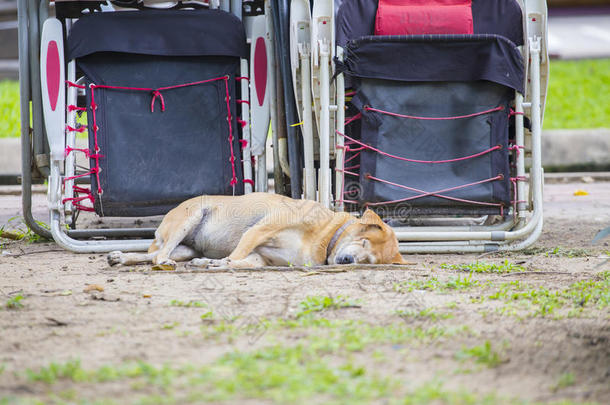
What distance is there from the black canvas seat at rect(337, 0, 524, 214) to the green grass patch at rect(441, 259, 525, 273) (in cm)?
60

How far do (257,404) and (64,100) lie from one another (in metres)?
3.74

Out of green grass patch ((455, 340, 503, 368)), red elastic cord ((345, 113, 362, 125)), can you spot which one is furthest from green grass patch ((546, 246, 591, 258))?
green grass patch ((455, 340, 503, 368))

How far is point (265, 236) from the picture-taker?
4254mm

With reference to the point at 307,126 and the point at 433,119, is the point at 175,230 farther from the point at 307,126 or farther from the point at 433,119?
the point at 433,119

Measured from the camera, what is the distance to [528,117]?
4.91m

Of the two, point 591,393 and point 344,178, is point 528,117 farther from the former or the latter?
point 591,393

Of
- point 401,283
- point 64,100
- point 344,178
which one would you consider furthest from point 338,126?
point 64,100

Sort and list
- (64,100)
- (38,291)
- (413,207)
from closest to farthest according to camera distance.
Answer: (38,291) → (413,207) → (64,100)

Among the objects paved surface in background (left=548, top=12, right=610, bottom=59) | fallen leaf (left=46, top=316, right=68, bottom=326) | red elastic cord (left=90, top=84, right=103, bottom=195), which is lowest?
fallen leaf (left=46, top=316, right=68, bottom=326)

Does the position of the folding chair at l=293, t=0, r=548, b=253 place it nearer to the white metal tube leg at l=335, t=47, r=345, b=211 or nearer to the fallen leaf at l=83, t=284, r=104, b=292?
the white metal tube leg at l=335, t=47, r=345, b=211

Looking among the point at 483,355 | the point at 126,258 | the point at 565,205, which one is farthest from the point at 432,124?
the point at 565,205

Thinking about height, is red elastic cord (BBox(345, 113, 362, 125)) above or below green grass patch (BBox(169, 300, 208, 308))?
above

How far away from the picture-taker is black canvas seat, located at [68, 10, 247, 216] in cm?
496

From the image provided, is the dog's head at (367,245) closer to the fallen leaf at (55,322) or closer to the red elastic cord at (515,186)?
the red elastic cord at (515,186)
